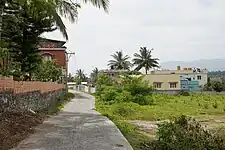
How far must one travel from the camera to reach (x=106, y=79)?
51.4 metres

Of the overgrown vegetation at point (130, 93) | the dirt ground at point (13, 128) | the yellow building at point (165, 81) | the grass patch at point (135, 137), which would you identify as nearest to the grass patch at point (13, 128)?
the dirt ground at point (13, 128)

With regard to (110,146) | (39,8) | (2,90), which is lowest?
(110,146)

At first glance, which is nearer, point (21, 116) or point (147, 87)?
point (21, 116)

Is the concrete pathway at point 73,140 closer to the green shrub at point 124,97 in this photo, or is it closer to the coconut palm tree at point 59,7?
the coconut palm tree at point 59,7

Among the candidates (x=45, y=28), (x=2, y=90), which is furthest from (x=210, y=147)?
(x=45, y=28)

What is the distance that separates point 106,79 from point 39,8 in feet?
130

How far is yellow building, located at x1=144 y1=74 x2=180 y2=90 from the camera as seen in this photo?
248 feet

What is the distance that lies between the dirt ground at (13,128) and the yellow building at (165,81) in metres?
61.6

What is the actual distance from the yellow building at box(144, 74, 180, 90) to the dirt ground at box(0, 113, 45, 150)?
61.6 m

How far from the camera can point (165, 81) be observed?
7638cm

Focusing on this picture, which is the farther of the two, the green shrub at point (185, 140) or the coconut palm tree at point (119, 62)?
the coconut palm tree at point (119, 62)

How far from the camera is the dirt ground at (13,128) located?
9.75 m

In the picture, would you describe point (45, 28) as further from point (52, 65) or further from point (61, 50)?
point (61, 50)

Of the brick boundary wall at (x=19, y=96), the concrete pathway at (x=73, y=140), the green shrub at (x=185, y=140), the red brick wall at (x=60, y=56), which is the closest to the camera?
the green shrub at (x=185, y=140)
